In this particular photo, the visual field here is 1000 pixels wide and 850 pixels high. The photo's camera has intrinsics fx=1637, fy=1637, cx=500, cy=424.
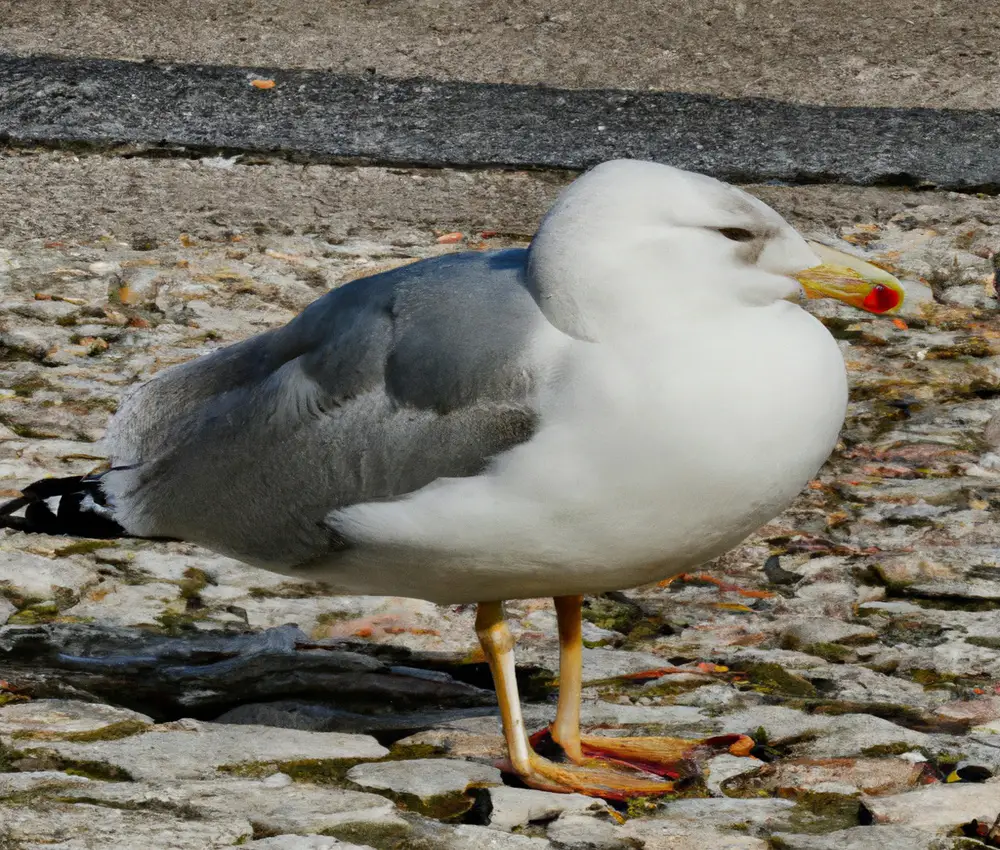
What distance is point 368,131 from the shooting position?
7645 mm

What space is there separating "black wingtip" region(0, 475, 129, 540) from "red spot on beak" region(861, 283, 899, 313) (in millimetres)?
1689

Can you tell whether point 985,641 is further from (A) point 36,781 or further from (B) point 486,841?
(A) point 36,781

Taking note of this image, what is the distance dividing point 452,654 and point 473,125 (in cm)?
409

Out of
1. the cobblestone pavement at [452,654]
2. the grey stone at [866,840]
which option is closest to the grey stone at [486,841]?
the cobblestone pavement at [452,654]

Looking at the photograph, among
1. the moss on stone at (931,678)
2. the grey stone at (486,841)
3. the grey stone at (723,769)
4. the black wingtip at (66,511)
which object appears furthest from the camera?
the moss on stone at (931,678)

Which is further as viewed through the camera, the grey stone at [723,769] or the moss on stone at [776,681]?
the moss on stone at [776,681]

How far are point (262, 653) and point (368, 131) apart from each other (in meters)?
4.20

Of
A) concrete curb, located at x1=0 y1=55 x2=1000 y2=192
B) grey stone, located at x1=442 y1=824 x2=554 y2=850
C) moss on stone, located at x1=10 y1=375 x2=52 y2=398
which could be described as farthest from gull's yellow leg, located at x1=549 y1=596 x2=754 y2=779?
concrete curb, located at x1=0 y1=55 x2=1000 y2=192

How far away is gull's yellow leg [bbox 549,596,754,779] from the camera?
330cm

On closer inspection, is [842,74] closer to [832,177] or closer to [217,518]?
[832,177]

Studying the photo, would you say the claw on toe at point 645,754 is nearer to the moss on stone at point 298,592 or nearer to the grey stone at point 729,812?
the grey stone at point 729,812

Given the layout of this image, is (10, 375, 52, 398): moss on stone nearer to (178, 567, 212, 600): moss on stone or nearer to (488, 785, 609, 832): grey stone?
(178, 567, 212, 600): moss on stone

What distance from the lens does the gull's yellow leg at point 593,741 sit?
3.30m

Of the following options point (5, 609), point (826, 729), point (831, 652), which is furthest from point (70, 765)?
point (831, 652)
